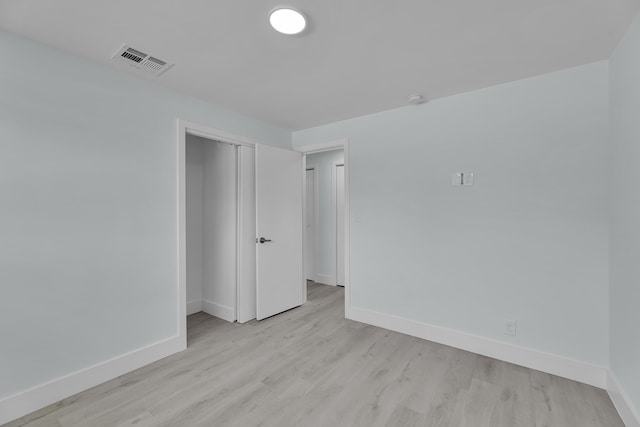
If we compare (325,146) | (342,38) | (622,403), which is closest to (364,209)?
(325,146)

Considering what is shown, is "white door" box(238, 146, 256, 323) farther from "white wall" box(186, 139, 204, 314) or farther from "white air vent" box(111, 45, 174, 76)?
"white air vent" box(111, 45, 174, 76)

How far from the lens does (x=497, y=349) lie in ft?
7.97

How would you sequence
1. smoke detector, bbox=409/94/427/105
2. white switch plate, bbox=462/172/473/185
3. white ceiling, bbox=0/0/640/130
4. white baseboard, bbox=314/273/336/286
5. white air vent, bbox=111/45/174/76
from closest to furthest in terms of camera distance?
white ceiling, bbox=0/0/640/130 → white air vent, bbox=111/45/174/76 → white switch plate, bbox=462/172/473/185 → smoke detector, bbox=409/94/427/105 → white baseboard, bbox=314/273/336/286

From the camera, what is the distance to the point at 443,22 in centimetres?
163

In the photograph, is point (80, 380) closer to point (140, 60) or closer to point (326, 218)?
point (140, 60)

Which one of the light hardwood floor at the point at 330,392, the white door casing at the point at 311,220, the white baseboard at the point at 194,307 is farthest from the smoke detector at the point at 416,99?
the white baseboard at the point at 194,307

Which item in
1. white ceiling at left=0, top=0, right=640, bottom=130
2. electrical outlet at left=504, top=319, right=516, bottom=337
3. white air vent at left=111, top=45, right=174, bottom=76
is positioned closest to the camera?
white ceiling at left=0, top=0, right=640, bottom=130

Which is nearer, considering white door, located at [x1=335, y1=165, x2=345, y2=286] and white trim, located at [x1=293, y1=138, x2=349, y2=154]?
white trim, located at [x1=293, y1=138, x2=349, y2=154]

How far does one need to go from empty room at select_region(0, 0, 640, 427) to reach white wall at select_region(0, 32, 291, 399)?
0.01m

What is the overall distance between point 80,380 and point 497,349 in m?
3.23

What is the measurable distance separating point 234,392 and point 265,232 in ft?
5.55

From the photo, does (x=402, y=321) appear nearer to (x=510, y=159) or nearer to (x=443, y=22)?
(x=510, y=159)

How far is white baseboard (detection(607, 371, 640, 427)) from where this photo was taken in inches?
61.8

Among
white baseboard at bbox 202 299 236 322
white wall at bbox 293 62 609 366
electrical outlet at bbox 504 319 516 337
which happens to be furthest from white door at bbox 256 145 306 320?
electrical outlet at bbox 504 319 516 337
